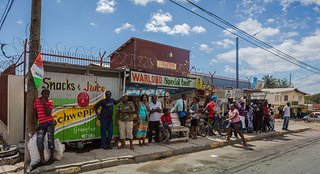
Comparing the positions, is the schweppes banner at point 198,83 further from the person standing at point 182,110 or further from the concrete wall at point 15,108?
the concrete wall at point 15,108

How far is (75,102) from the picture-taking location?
9.06m

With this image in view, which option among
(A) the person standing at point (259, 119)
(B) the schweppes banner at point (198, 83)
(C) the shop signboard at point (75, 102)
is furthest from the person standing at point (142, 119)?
(A) the person standing at point (259, 119)

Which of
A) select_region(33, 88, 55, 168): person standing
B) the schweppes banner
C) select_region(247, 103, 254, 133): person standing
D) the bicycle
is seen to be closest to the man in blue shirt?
select_region(33, 88, 55, 168): person standing

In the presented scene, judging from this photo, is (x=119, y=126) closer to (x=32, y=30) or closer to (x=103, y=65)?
(x=103, y=65)

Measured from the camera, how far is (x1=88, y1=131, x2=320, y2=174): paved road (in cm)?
739

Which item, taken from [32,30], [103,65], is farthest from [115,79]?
[32,30]

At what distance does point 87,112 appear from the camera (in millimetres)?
9281

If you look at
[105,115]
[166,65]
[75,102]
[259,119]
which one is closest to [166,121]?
[105,115]

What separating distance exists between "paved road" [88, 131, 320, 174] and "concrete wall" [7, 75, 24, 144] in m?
3.43

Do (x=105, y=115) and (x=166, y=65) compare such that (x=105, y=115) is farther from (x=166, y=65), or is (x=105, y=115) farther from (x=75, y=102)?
(x=166, y=65)

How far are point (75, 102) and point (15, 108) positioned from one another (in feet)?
6.02

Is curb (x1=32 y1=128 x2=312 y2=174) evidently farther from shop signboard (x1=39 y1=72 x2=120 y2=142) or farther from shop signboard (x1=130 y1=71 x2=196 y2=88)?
shop signboard (x1=130 y1=71 x2=196 y2=88)

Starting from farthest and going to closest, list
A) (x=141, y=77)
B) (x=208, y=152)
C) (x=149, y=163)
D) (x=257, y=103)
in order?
(x=257, y=103)
(x=141, y=77)
(x=208, y=152)
(x=149, y=163)

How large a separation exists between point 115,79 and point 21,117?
129 inches
